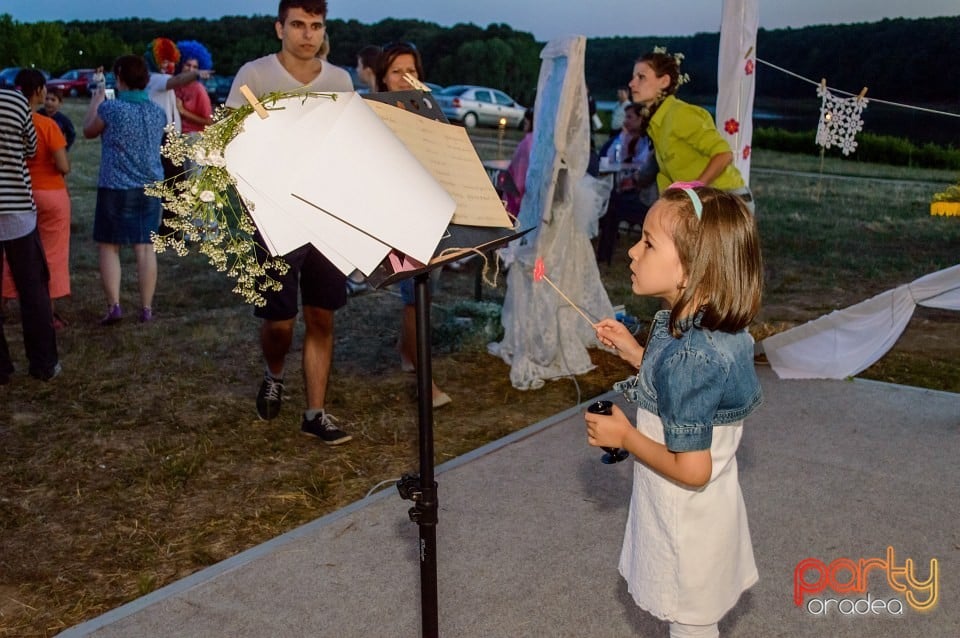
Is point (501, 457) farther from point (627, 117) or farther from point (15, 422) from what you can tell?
point (627, 117)

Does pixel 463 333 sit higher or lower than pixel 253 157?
lower

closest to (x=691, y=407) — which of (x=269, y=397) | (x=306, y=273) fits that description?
(x=306, y=273)

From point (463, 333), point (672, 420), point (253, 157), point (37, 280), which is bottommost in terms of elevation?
point (463, 333)

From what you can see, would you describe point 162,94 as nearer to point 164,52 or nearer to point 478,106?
point 164,52

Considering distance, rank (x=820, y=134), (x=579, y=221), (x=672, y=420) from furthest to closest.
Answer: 1. (x=820, y=134)
2. (x=579, y=221)
3. (x=672, y=420)

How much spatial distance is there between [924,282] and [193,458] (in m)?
4.23

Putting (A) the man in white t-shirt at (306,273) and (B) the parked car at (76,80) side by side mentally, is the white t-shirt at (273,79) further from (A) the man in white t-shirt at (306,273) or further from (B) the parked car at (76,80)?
(B) the parked car at (76,80)

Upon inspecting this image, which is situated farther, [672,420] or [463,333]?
[463,333]

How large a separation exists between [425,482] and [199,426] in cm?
306

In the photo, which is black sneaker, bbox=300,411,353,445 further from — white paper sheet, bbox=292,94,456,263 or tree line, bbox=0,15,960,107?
tree line, bbox=0,15,960,107

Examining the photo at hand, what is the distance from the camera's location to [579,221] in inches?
249

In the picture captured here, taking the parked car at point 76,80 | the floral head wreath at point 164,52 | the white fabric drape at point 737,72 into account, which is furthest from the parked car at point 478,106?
the white fabric drape at point 737,72

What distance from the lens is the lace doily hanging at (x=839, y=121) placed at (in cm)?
673

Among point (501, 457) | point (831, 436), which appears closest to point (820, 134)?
point (831, 436)
